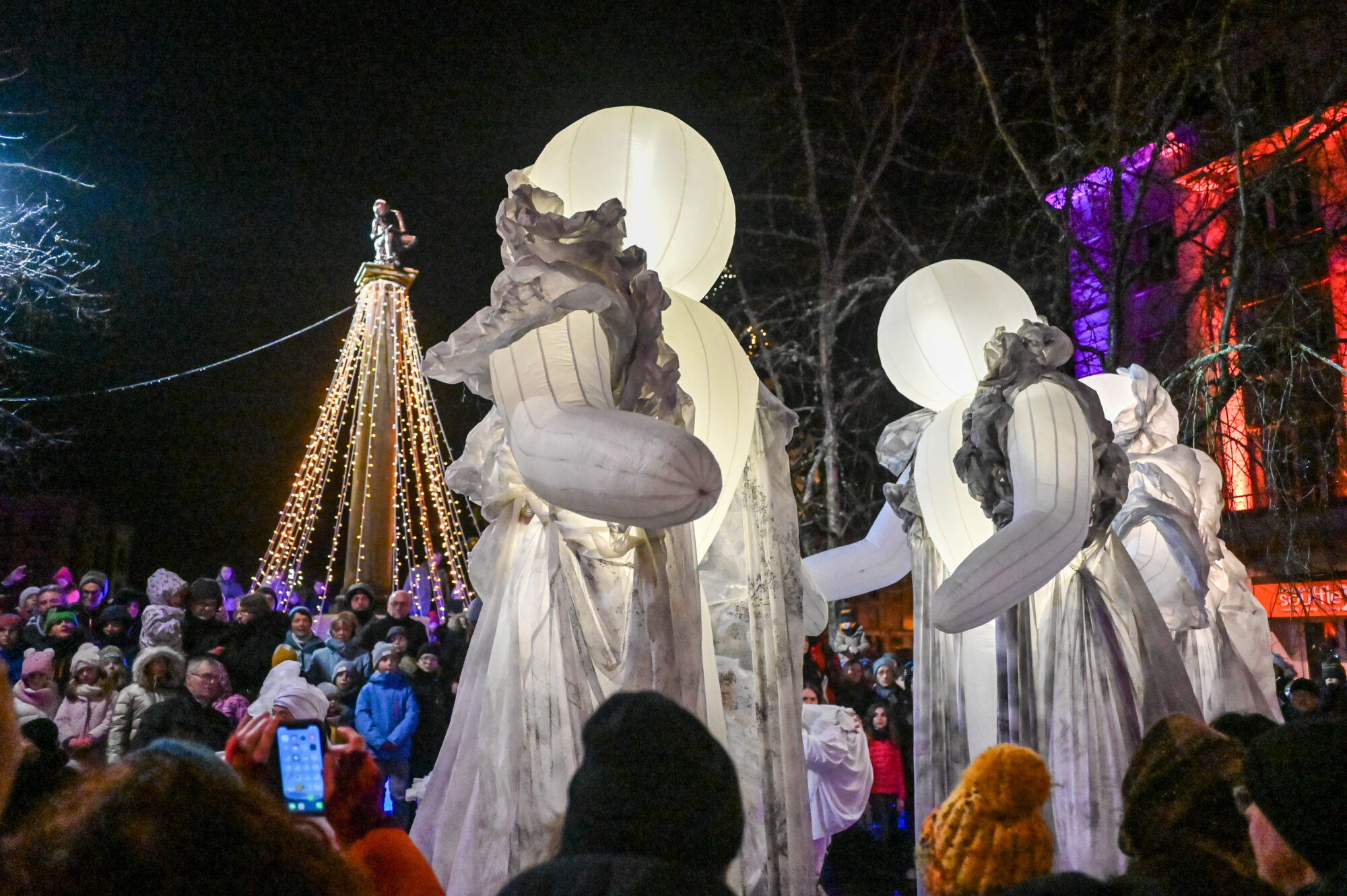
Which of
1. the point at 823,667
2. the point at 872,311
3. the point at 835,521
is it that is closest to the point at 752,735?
the point at 823,667

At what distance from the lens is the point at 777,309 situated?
15992mm

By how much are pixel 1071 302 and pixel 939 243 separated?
1.90 m

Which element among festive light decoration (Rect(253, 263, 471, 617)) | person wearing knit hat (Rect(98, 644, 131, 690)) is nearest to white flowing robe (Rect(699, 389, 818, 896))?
person wearing knit hat (Rect(98, 644, 131, 690))

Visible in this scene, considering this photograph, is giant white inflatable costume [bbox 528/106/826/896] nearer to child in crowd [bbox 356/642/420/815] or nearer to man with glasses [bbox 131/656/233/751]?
man with glasses [bbox 131/656/233/751]

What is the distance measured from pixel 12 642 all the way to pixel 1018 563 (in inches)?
234

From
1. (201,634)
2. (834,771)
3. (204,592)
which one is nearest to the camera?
(834,771)

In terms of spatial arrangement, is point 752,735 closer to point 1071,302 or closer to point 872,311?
point 1071,302

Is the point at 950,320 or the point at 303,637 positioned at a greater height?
the point at 950,320

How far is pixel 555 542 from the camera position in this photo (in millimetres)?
3289

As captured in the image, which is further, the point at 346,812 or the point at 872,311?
the point at 872,311

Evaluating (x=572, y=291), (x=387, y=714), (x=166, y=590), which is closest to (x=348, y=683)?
(x=387, y=714)

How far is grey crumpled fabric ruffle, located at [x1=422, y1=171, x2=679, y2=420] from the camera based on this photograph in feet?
10.5

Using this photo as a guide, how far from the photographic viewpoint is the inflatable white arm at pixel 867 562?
529 centimetres

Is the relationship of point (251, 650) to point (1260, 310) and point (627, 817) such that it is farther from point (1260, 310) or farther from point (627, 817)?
point (1260, 310)
